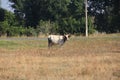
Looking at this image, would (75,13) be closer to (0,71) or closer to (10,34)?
(10,34)

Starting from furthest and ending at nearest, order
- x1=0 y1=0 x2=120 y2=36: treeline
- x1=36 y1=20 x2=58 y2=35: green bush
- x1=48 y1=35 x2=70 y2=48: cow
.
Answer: x1=0 y1=0 x2=120 y2=36: treeline → x1=36 y1=20 x2=58 y2=35: green bush → x1=48 y1=35 x2=70 y2=48: cow

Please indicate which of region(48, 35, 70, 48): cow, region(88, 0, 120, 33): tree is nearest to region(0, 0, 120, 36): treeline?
region(88, 0, 120, 33): tree

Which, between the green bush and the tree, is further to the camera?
the tree

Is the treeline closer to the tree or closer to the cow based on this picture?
the tree

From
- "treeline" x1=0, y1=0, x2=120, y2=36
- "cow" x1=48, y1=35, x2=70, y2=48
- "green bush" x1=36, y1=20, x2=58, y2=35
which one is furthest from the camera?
"treeline" x1=0, y1=0, x2=120, y2=36

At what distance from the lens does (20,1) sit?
70.6 m

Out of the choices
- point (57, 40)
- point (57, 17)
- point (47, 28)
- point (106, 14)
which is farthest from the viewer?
point (106, 14)

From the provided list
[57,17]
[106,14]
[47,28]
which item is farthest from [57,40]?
[106,14]

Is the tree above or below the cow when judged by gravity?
above

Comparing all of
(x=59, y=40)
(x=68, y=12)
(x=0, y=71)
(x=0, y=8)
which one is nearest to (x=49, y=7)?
(x=68, y=12)

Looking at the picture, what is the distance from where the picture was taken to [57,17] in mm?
67375

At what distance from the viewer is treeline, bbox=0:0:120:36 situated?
6238cm

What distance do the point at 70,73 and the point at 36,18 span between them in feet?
179

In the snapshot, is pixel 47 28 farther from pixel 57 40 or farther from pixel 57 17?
pixel 57 40
